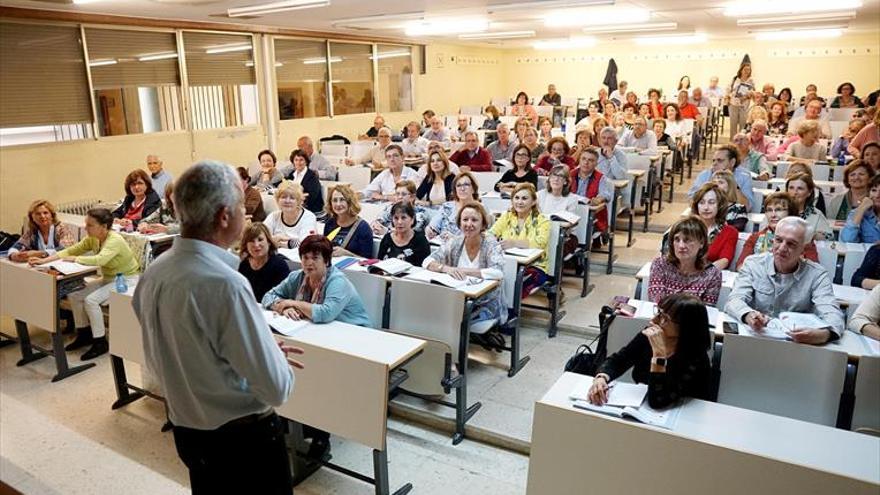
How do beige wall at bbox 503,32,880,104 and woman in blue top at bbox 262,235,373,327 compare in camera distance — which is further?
beige wall at bbox 503,32,880,104

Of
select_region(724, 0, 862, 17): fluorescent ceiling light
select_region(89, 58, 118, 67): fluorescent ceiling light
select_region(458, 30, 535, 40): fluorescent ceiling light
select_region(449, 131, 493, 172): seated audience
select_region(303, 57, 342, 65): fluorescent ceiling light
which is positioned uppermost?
select_region(458, 30, 535, 40): fluorescent ceiling light

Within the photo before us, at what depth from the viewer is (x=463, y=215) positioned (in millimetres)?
4039

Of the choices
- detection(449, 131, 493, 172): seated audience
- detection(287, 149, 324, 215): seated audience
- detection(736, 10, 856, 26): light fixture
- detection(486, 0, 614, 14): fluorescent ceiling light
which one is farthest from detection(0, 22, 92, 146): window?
detection(736, 10, 856, 26): light fixture

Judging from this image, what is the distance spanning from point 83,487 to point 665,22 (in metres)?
8.74

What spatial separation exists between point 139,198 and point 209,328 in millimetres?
5164

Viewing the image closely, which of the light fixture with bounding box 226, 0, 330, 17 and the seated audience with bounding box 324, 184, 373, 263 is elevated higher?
the light fixture with bounding box 226, 0, 330, 17

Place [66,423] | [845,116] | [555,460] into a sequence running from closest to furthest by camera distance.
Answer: [555,460] → [66,423] → [845,116]

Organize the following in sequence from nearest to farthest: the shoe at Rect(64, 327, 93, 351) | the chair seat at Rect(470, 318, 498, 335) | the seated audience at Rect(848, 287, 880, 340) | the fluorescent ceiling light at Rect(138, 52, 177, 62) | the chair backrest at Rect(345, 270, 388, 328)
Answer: the seated audience at Rect(848, 287, 880, 340) → the chair backrest at Rect(345, 270, 388, 328) → the chair seat at Rect(470, 318, 498, 335) → the shoe at Rect(64, 327, 93, 351) → the fluorescent ceiling light at Rect(138, 52, 177, 62)

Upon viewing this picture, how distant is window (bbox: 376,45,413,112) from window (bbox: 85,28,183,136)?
4.62 meters

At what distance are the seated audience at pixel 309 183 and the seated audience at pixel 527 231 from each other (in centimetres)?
270

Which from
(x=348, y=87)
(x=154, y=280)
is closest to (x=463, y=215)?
(x=154, y=280)

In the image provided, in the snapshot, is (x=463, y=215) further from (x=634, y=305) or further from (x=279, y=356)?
(x=279, y=356)

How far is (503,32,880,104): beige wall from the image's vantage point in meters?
13.0

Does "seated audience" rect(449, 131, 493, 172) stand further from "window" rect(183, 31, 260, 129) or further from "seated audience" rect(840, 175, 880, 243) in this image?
"seated audience" rect(840, 175, 880, 243)
